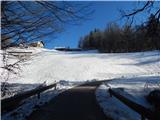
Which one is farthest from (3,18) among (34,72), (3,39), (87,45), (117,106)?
(87,45)

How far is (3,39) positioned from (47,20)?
1.31 meters

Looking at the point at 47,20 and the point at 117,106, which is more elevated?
the point at 47,20

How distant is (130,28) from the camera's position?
565 inches

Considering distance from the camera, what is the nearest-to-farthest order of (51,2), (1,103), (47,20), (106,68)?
(51,2) < (47,20) < (1,103) < (106,68)

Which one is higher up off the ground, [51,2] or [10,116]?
[51,2]

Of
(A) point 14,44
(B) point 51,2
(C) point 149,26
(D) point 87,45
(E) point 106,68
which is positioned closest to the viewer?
(B) point 51,2

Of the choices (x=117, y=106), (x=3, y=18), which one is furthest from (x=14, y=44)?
(x=117, y=106)

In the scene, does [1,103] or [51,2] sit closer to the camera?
[51,2]

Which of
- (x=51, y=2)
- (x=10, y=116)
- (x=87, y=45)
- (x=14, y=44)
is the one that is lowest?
(x=10, y=116)

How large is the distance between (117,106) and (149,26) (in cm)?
468

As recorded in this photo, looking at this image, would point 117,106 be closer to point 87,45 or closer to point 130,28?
point 130,28

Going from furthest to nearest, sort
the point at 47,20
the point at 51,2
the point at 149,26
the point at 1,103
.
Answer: the point at 149,26, the point at 1,103, the point at 47,20, the point at 51,2

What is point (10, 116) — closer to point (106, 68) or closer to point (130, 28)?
point (130, 28)

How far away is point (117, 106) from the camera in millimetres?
16875
